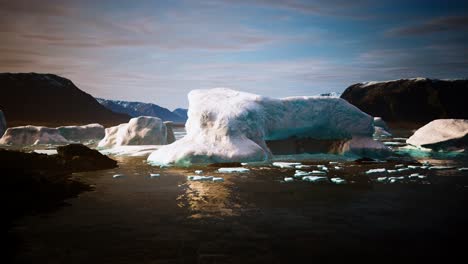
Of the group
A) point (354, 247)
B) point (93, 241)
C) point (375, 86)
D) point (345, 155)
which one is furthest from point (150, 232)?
point (375, 86)

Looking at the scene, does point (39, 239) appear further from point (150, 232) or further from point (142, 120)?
point (142, 120)

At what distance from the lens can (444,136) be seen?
24016mm

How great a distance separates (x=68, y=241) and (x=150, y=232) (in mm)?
1312

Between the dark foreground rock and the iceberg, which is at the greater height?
the dark foreground rock

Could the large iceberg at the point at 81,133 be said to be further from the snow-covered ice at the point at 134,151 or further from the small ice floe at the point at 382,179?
the small ice floe at the point at 382,179

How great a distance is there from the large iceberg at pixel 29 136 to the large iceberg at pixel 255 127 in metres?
21.9

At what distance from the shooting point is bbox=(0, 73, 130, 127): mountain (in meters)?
124

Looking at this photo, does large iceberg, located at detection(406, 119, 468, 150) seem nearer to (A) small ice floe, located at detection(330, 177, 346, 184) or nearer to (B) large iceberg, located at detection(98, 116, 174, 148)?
(A) small ice floe, located at detection(330, 177, 346, 184)

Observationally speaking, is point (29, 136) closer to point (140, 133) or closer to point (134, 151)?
point (140, 133)

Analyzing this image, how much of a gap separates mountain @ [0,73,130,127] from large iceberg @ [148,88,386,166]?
10747 centimetres

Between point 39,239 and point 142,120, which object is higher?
point 142,120

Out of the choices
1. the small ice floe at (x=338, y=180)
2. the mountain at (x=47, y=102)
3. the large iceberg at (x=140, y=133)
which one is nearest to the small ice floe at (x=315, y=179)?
the small ice floe at (x=338, y=180)

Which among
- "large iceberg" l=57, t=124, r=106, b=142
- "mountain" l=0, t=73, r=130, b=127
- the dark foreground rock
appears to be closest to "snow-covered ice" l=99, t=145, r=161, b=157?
the dark foreground rock

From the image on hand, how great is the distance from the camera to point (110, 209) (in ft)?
27.7
